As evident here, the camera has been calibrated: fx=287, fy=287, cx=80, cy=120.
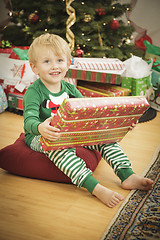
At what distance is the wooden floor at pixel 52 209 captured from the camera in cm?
Answer: 89

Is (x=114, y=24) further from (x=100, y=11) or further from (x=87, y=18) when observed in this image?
(x=87, y=18)

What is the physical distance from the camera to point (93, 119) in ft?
3.40

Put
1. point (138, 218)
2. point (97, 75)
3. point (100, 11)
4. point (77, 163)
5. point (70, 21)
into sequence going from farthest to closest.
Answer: point (100, 11)
point (70, 21)
point (97, 75)
point (77, 163)
point (138, 218)

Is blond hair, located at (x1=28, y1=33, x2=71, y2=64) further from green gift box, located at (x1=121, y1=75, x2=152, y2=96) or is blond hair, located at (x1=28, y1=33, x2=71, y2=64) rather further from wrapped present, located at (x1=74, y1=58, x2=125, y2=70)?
green gift box, located at (x1=121, y1=75, x2=152, y2=96)

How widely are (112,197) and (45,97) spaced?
1.62ft

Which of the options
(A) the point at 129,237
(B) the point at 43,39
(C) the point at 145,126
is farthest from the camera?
(C) the point at 145,126

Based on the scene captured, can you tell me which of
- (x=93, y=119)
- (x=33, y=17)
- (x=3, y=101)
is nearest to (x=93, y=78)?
(x=3, y=101)

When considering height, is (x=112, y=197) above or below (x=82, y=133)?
below

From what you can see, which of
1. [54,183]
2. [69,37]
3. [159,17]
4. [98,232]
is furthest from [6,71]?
[159,17]

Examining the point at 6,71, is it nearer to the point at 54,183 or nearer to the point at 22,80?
the point at 22,80

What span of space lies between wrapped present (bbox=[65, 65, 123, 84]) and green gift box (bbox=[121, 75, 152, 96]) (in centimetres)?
11

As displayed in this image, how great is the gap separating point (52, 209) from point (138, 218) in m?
0.30

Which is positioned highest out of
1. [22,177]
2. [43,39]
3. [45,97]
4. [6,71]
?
[43,39]

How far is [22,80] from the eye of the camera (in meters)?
2.08
